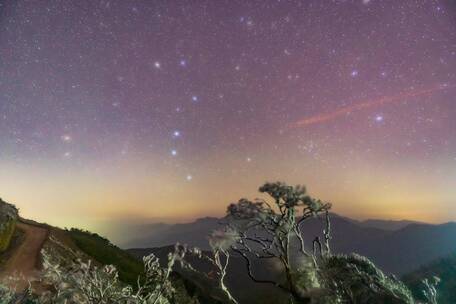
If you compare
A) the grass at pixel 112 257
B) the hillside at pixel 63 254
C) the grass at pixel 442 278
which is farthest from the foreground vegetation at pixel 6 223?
the grass at pixel 442 278

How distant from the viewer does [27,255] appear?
39562mm

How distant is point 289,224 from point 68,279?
47.7 feet

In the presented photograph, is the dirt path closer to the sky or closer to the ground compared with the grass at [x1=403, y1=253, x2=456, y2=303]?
→ closer to the sky

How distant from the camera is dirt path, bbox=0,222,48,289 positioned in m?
34.6

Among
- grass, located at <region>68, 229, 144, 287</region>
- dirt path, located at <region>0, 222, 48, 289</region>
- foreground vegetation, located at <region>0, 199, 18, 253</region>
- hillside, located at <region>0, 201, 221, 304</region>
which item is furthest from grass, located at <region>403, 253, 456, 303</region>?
foreground vegetation, located at <region>0, 199, 18, 253</region>

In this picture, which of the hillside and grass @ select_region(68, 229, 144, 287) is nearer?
the hillside

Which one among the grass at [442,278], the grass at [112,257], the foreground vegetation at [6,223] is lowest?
the grass at [442,278]

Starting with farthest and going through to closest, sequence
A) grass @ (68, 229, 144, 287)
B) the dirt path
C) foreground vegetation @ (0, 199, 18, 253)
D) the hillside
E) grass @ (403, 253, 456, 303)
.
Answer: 1. grass @ (403, 253, 456, 303)
2. grass @ (68, 229, 144, 287)
3. foreground vegetation @ (0, 199, 18, 253)
4. the hillside
5. the dirt path

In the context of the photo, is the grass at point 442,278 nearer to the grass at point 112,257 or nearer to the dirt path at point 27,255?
the grass at point 112,257

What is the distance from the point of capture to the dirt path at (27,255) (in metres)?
34.6

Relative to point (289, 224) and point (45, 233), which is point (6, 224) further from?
point (289, 224)

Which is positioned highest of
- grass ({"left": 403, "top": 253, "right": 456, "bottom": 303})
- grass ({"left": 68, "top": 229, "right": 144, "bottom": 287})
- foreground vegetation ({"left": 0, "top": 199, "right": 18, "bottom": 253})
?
foreground vegetation ({"left": 0, "top": 199, "right": 18, "bottom": 253})

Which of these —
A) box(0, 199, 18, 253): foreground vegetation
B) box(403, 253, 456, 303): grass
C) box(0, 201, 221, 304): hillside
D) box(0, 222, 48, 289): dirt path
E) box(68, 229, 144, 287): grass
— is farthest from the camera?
box(403, 253, 456, 303): grass

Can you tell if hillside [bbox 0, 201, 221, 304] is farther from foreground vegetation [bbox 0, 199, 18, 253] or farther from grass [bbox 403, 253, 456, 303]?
grass [bbox 403, 253, 456, 303]
